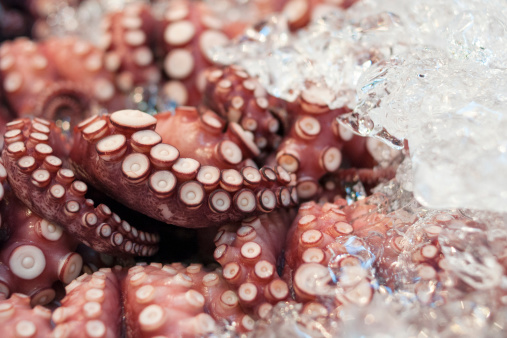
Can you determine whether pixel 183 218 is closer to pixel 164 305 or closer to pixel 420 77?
pixel 164 305

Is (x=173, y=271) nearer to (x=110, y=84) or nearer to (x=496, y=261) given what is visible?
(x=496, y=261)

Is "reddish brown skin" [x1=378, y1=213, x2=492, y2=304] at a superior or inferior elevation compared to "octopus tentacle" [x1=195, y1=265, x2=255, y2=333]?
superior

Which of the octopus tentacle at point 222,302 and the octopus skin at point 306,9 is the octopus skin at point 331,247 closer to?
the octopus tentacle at point 222,302

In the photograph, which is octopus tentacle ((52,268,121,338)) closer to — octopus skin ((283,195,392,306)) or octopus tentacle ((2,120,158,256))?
octopus tentacle ((2,120,158,256))

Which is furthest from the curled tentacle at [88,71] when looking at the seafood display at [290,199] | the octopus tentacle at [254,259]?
the octopus tentacle at [254,259]

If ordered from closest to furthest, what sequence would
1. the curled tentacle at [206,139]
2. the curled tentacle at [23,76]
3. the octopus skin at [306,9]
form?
1. the curled tentacle at [206,139]
2. the curled tentacle at [23,76]
3. the octopus skin at [306,9]

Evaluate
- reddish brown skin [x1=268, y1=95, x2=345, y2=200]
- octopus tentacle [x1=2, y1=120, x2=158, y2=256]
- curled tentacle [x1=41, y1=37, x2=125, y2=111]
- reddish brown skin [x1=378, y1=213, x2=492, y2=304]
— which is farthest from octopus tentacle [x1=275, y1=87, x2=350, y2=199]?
curled tentacle [x1=41, y1=37, x2=125, y2=111]

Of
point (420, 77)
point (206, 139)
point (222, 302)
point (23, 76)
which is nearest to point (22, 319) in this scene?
point (222, 302)
